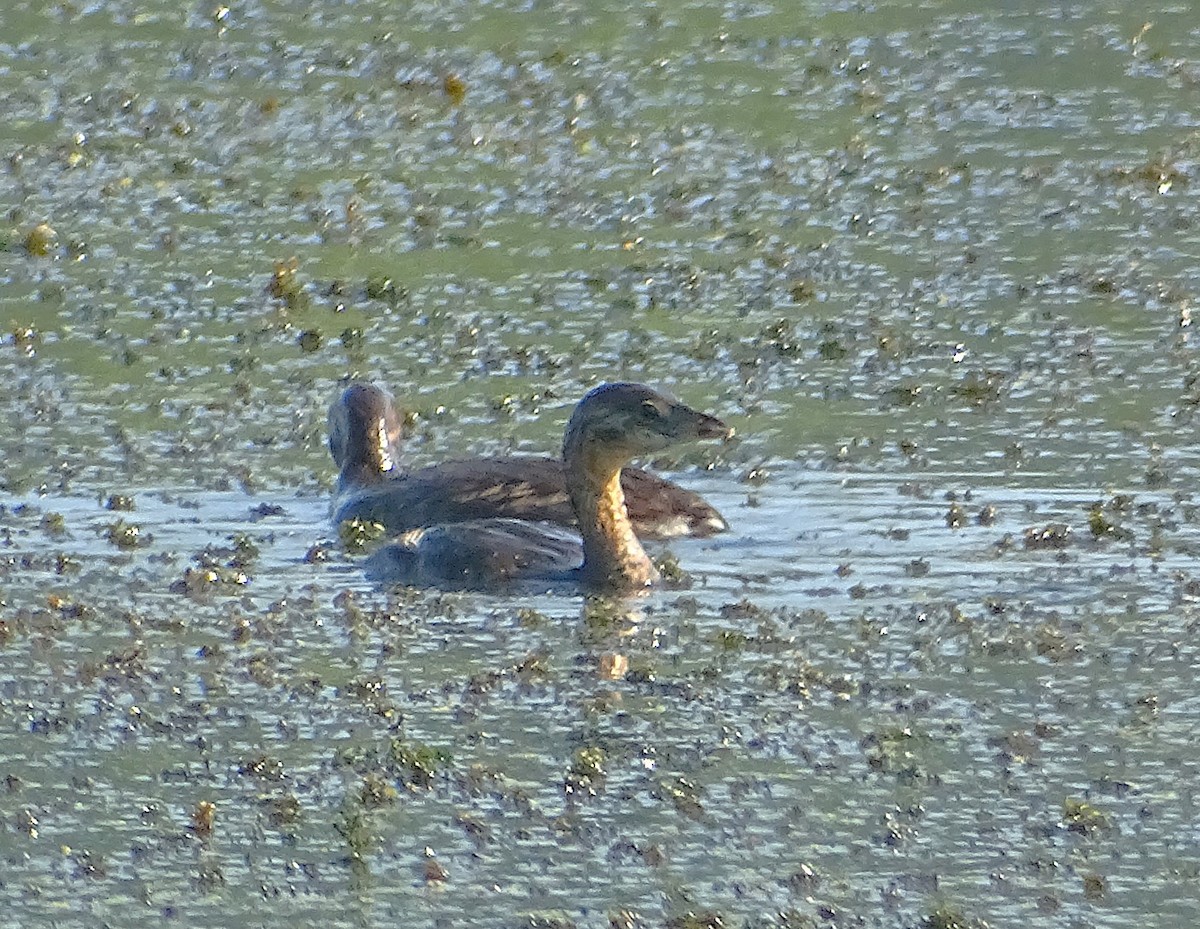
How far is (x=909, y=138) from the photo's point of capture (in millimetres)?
19688

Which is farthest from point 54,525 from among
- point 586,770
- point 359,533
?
point 586,770

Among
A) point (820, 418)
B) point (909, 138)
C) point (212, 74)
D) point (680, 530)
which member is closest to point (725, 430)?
point (680, 530)

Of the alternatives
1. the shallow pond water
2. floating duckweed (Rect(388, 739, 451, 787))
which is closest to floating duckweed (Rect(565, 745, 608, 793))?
the shallow pond water

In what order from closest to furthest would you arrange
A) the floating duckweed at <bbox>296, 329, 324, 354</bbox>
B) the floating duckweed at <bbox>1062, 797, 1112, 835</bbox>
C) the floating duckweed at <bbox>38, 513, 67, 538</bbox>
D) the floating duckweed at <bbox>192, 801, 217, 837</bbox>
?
the floating duckweed at <bbox>1062, 797, 1112, 835</bbox> → the floating duckweed at <bbox>192, 801, 217, 837</bbox> → the floating duckweed at <bbox>38, 513, 67, 538</bbox> → the floating duckweed at <bbox>296, 329, 324, 354</bbox>

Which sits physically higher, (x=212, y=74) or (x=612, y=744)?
(x=212, y=74)

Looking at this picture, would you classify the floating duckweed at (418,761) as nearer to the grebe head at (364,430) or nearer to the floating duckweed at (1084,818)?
the floating duckweed at (1084,818)

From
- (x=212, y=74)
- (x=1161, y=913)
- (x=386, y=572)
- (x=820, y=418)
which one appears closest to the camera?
(x=1161, y=913)

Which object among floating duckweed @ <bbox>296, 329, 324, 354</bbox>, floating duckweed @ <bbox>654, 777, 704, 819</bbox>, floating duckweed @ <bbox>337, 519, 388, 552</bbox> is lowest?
floating duckweed @ <bbox>654, 777, 704, 819</bbox>

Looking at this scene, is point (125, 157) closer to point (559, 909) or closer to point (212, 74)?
point (212, 74)

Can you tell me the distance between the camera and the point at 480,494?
1184cm

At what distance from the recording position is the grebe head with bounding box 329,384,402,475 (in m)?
12.3

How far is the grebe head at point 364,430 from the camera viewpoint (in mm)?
12320

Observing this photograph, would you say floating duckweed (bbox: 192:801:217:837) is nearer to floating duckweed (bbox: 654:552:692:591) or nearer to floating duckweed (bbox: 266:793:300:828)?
floating duckweed (bbox: 266:793:300:828)

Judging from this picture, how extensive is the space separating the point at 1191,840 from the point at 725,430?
3.77m
